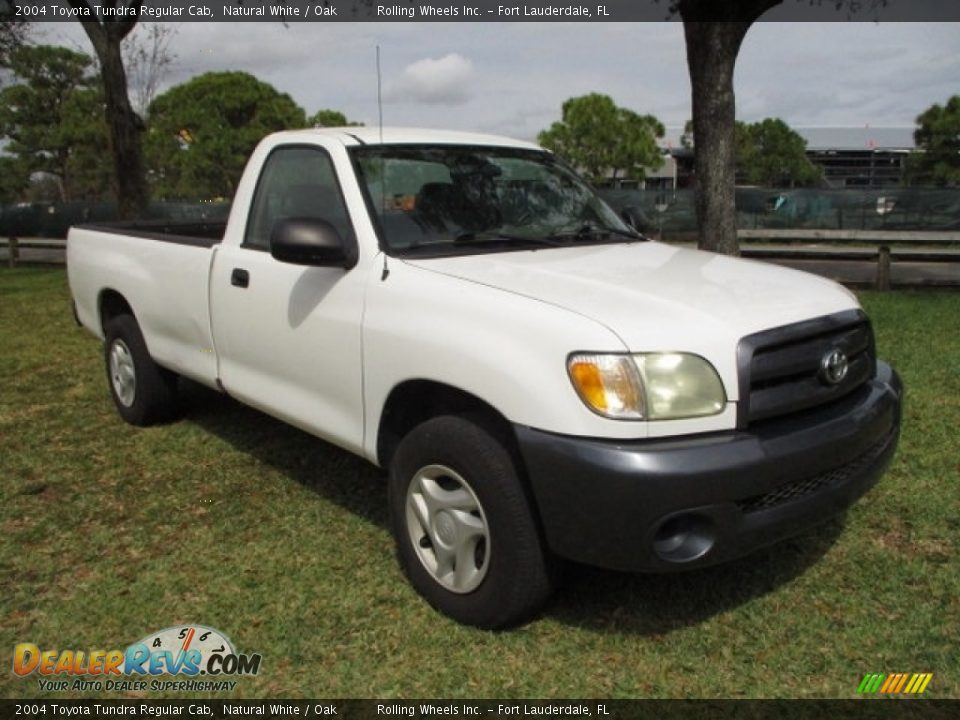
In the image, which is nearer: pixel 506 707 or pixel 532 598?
pixel 506 707

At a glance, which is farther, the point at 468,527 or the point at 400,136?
the point at 400,136

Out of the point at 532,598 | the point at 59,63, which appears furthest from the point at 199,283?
the point at 59,63

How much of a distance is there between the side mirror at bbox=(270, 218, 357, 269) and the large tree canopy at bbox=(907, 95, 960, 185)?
47.6 m

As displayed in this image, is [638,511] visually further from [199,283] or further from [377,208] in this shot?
[199,283]

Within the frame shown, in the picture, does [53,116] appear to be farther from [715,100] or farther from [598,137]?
[715,100]

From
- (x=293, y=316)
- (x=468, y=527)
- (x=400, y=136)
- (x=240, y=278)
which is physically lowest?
(x=468, y=527)

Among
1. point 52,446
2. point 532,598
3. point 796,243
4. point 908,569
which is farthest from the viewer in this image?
point 796,243

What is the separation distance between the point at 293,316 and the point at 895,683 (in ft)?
8.82

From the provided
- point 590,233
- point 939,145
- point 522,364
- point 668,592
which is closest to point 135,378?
point 590,233

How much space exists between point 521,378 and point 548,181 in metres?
1.92

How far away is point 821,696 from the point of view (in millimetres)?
2658

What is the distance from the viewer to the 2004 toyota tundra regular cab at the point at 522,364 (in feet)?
8.38

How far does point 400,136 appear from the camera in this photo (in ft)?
13.2

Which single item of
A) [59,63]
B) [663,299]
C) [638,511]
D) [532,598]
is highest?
[59,63]
